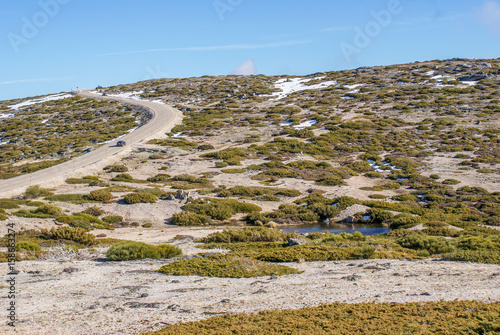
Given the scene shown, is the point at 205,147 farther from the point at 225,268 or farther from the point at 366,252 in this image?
the point at 225,268

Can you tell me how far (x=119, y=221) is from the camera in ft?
93.3

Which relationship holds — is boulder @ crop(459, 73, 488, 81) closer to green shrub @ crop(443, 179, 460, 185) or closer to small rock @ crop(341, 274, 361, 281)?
green shrub @ crop(443, 179, 460, 185)

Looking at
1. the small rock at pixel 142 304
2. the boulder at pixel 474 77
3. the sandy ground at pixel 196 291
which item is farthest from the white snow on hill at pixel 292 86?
the small rock at pixel 142 304

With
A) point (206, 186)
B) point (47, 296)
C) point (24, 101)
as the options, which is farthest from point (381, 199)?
point (24, 101)

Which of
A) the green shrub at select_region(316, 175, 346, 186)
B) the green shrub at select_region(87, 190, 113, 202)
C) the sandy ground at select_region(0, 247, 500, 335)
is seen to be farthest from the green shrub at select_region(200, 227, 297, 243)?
the green shrub at select_region(316, 175, 346, 186)

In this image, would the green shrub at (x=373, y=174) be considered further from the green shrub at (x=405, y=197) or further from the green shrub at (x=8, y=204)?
the green shrub at (x=8, y=204)

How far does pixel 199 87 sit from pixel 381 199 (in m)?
81.7

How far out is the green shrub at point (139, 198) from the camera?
31.6 meters

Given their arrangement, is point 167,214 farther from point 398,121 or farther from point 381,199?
point 398,121

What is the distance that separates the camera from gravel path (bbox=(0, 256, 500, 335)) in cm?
937

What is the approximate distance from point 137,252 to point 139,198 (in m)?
16.0

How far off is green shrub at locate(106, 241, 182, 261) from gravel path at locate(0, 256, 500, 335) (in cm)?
174

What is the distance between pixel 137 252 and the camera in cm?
1645

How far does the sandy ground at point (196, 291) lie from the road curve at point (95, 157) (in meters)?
24.2
